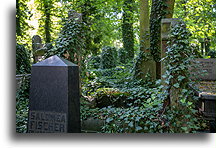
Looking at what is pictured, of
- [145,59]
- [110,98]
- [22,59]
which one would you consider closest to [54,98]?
[110,98]

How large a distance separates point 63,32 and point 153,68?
2.70 meters

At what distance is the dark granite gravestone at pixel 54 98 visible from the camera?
220 centimetres

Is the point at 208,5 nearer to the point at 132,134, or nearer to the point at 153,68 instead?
the point at 153,68

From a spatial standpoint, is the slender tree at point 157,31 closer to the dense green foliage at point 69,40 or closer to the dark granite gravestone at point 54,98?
the dense green foliage at point 69,40

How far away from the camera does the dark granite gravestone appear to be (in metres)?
2.20

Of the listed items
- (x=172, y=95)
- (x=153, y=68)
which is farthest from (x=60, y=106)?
(x=153, y=68)

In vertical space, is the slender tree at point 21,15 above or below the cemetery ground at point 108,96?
above

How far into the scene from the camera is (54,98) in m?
2.23

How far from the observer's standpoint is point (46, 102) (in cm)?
226

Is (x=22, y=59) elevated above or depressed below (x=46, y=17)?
below

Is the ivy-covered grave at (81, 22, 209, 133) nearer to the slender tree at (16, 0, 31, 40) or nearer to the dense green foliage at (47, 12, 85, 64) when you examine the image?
the dense green foliage at (47, 12, 85, 64)

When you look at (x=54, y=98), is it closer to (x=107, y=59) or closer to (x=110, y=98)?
(x=110, y=98)

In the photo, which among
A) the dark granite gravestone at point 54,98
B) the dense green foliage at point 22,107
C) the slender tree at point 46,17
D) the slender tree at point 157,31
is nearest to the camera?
the dark granite gravestone at point 54,98

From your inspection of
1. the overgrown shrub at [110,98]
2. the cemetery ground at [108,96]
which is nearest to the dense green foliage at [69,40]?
the cemetery ground at [108,96]
